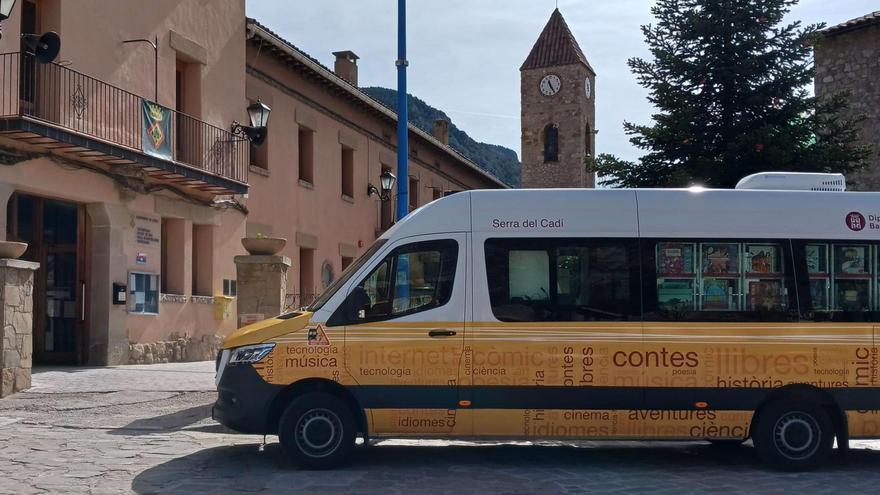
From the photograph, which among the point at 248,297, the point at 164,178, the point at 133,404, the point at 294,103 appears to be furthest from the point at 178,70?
the point at 133,404

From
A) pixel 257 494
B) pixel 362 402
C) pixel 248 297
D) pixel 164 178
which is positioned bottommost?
pixel 257 494

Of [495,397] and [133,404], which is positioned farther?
[133,404]

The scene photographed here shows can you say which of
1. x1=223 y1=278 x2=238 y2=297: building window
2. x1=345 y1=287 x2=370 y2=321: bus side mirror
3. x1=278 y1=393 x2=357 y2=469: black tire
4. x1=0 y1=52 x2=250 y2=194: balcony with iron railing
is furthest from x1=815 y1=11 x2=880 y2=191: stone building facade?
x1=278 y1=393 x2=357 y2=469: black tire

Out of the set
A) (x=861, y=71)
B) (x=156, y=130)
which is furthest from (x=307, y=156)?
(x=861, y=71)

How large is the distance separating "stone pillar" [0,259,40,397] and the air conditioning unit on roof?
8220mm

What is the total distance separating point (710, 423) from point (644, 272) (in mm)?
1404

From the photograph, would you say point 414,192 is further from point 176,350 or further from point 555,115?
point 555,115

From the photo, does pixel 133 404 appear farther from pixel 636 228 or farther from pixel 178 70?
pixel 178 70

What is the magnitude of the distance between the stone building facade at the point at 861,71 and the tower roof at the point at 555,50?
1076 inches

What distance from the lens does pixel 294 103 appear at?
23.9 meters

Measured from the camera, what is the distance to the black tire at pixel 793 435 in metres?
7.97

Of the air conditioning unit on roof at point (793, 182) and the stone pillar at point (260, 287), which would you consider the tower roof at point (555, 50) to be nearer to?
the stone pillar at point (260, 287)

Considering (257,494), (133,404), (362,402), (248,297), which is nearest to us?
(257,494)

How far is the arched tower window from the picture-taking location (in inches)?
2062
